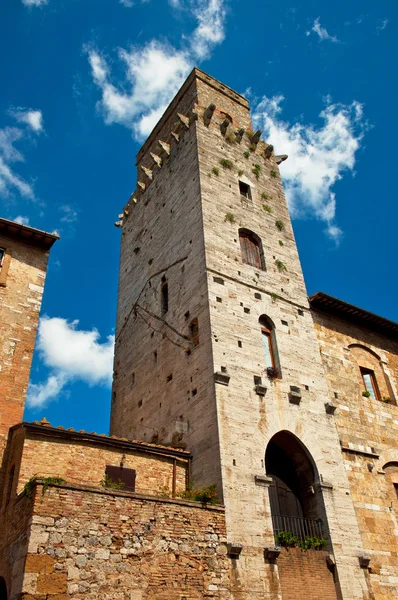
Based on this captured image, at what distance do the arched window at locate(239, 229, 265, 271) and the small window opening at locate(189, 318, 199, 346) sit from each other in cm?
297

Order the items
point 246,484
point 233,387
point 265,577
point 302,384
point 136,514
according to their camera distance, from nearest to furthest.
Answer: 1. point 136,514
2. point 265,577
3. point 246,484
4. point 233,387
5. point 302,384

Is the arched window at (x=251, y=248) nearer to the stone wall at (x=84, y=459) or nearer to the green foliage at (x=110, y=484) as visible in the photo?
the stone wall at (x=84, y=459)

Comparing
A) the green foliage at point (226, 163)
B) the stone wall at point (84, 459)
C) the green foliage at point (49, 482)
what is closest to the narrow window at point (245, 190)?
the green foliage at point (226, 163)

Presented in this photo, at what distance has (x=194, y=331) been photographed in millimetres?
15883

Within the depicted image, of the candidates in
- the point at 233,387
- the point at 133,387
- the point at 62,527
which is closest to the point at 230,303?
the point at 233,387

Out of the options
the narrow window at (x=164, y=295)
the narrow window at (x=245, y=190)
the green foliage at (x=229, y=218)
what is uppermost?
the narrow window at (x=245, y=190)

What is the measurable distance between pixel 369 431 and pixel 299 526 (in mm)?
4788

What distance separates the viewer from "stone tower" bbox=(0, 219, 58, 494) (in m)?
13.5

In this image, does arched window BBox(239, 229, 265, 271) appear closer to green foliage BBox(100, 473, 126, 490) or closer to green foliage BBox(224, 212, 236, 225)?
green foliage BBox(224, 212, 236, 225)

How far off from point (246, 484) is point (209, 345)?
3.73 m

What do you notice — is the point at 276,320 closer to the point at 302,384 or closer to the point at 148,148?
the point at 302,384

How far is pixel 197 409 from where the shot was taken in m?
14.3

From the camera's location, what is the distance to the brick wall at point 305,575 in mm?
12258

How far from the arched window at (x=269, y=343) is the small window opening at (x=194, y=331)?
77.7 inches
